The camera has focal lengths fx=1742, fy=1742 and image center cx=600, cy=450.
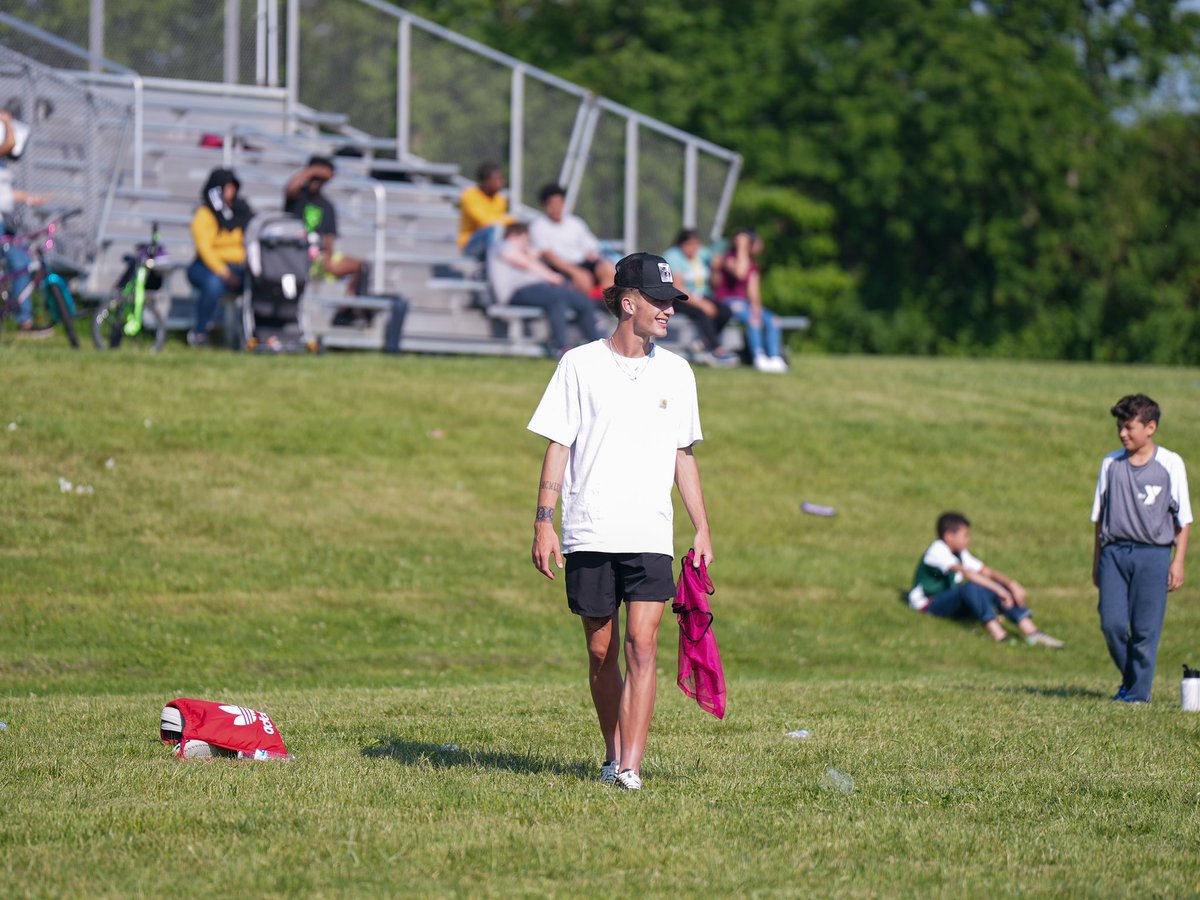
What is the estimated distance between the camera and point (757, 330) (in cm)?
2258

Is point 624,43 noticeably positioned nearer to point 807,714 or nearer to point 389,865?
point 807,714

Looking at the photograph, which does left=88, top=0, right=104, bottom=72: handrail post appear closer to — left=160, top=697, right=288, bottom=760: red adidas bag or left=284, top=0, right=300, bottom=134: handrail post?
left=284, top=0, right=300, bottom=134: handrail post

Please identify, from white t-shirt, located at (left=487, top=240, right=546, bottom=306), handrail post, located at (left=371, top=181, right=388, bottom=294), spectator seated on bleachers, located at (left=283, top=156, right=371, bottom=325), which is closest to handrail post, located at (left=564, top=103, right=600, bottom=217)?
handrail post, located at (left=371, top=181, right=388, bottom=294)

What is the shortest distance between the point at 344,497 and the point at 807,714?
729 cm

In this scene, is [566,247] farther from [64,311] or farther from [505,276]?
[64,311]

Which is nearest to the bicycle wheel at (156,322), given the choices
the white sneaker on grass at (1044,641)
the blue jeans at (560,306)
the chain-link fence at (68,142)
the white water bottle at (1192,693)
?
the chain-link fence at (68,142)

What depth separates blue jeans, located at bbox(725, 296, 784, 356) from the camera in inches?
880

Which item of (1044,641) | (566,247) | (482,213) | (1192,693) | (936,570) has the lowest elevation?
(1044,641)

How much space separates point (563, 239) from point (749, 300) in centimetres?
258

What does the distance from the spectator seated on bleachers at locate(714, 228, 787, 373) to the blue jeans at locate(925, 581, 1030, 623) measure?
7119 mm

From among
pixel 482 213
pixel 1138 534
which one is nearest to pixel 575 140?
pixel 482 213

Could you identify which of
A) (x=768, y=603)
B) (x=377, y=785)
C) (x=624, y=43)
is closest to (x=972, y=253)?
(x=624, y=43)

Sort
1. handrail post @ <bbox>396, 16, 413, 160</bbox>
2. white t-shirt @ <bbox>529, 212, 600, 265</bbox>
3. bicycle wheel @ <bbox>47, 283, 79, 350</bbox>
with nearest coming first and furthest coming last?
bicycle wheel @ <bbox>47, 283, 79, 350</bbox>, white t-shirt @ <bbox>529, 212, 600, 265</bbox>, handrail post @ <bbox>396, 16, 413, 160</bbox>

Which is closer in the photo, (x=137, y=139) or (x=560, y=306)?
(x=560, y=306)
